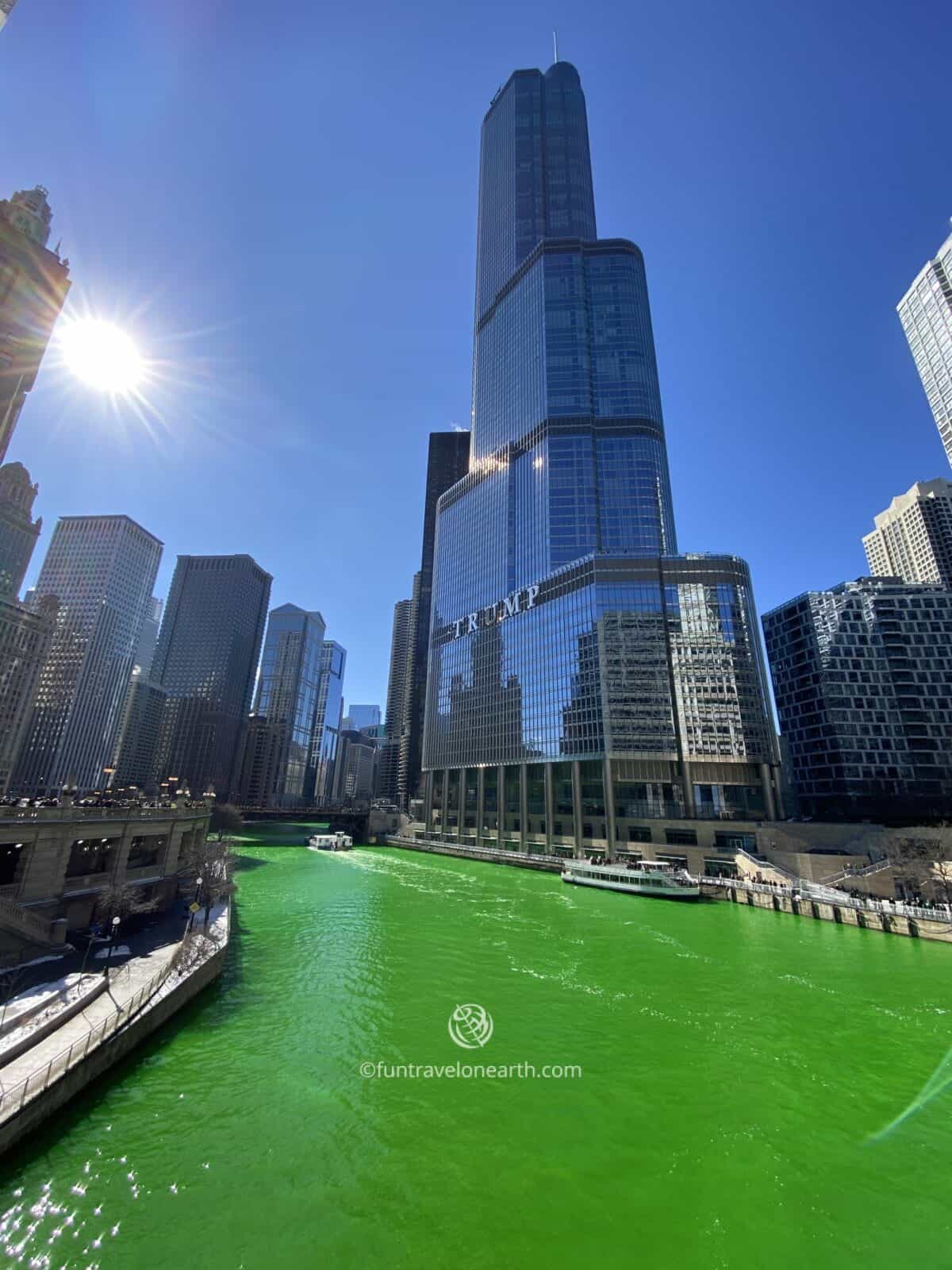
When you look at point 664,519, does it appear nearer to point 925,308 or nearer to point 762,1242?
point 925,308

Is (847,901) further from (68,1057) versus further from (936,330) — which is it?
(936,330)

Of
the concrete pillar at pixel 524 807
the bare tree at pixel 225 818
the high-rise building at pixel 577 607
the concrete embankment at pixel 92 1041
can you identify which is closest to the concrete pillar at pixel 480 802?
the high-rise building at pixel 577 607

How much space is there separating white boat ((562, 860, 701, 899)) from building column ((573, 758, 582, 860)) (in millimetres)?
23617

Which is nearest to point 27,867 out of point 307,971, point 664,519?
point 307,971

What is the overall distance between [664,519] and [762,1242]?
14227 centimetres

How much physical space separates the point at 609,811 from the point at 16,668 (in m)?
180

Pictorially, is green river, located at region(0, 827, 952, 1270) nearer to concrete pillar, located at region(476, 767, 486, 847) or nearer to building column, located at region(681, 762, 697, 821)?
building column, located at region(681, 762, 697, 821)

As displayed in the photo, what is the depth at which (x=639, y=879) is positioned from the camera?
232 ft

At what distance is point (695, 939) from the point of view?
45344 mm

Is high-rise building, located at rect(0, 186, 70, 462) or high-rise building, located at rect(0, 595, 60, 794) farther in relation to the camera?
high-rise building, located at rect(0, 595, 60, 794)

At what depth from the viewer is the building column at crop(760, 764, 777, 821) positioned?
98312mm

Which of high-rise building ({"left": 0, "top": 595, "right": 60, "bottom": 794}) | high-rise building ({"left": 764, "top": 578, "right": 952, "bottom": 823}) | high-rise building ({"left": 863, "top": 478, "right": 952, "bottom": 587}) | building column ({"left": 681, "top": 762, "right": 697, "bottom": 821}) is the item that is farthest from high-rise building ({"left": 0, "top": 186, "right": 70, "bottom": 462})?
high-rise building ({"left": 863, "top": 478, "right": 952, "bottom": 587})

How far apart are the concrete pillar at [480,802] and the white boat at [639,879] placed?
169ft

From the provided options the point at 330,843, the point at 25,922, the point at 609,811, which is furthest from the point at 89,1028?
the point at 330,843
